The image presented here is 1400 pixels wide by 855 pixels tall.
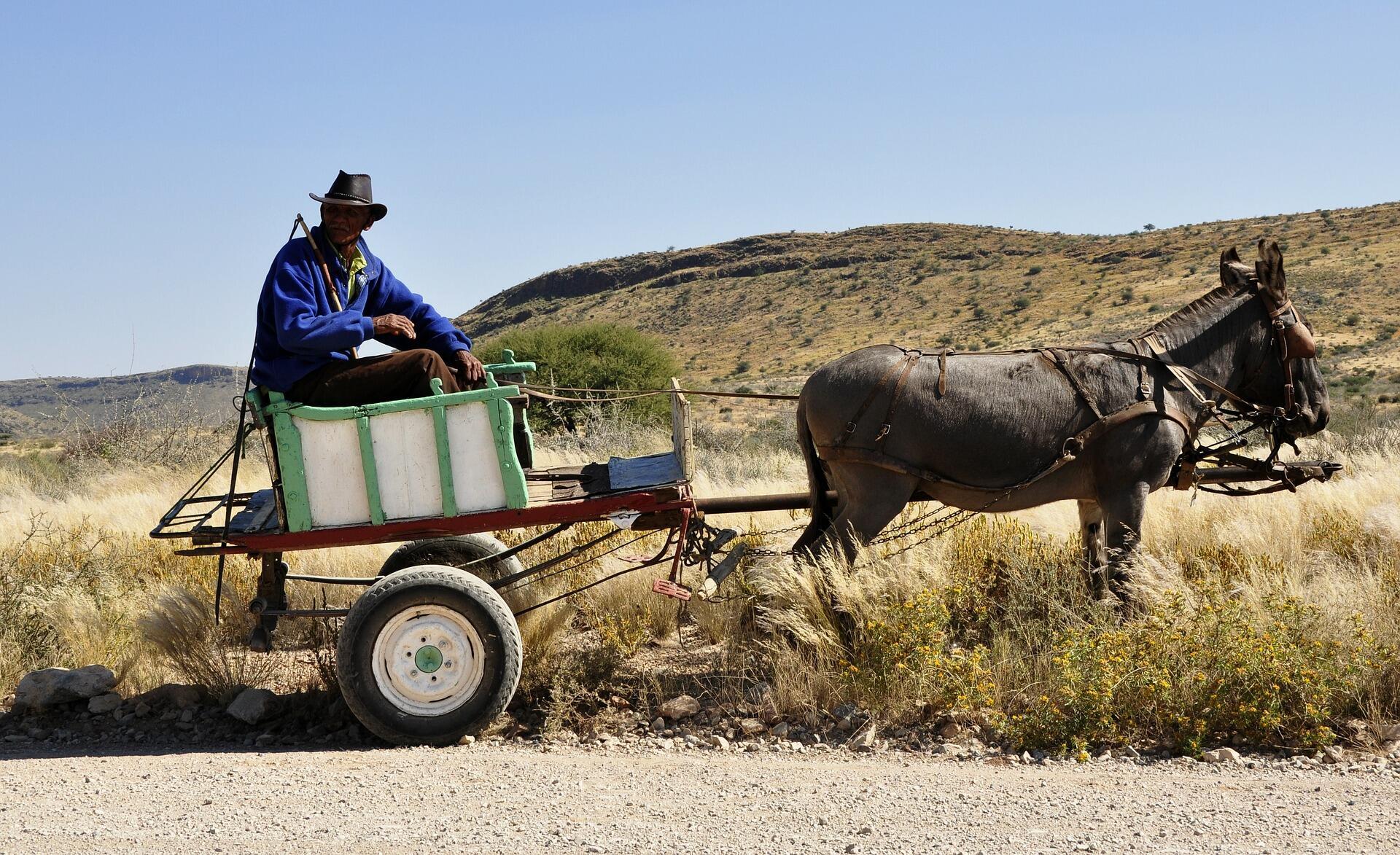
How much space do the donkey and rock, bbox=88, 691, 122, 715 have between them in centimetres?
408

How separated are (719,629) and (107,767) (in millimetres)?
3511

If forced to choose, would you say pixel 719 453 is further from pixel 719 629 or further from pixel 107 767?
pixel 107 767

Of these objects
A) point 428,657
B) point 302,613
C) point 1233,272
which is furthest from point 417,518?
point 1233,272

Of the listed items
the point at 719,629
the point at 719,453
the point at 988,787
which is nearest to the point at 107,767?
the point at 719,629

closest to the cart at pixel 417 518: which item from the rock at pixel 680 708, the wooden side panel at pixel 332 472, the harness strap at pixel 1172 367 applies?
the wooden side panel at pixel 332 472

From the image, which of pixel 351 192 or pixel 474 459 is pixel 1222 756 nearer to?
pixel 474 459

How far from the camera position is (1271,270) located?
6391mm

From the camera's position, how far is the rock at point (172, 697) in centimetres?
643

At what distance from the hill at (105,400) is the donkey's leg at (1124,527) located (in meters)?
4.91

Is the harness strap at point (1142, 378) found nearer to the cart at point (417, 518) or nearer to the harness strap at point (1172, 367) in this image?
the harness strap at point (1172, 367)

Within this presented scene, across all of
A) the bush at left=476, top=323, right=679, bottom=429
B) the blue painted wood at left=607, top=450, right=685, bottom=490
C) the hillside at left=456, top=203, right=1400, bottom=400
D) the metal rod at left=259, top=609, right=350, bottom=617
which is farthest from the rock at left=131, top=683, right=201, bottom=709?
the hillside at left=456, top=203, right=1400, bottom=400

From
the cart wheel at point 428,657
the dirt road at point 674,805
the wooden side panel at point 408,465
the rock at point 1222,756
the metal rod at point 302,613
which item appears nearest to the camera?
the dirt road at point 674,805

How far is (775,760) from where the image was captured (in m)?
5.25

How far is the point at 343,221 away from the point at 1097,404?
424 centimetres
